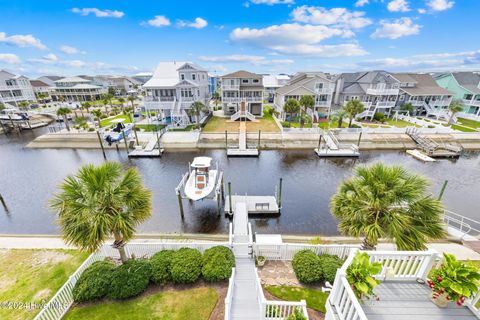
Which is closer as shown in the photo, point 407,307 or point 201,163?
point 407,307

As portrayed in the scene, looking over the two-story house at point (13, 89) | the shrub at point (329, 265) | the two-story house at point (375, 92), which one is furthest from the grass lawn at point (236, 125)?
the two-story house at point (13, 89)

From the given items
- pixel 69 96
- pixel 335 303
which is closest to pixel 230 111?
pixel 335 303

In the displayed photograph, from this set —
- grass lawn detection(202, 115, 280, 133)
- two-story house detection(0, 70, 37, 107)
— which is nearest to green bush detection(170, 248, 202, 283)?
grass lawn detection(202, 115, 280, 133)

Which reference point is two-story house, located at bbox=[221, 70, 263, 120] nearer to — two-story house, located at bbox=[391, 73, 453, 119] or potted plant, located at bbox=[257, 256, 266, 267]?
two-story house, located at bbox=[391, 73, 453, 119]

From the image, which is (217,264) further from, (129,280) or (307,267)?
(307,267)

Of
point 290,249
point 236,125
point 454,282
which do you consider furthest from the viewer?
point 236,125

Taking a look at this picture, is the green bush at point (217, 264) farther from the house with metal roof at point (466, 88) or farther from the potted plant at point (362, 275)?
the house with metal roof at point (466, 88)

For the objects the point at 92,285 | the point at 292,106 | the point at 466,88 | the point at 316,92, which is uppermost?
the point at 466,88

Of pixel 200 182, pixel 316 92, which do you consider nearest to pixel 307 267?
pixel 200 182
